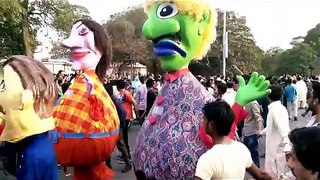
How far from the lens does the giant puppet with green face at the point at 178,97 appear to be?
3885 mm

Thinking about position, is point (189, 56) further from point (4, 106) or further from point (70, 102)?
point (4, 106)

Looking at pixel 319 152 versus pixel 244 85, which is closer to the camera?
pixel 319 152

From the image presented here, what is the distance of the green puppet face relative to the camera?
13.7 feet

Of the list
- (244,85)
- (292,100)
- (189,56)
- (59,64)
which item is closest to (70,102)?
(189,56)

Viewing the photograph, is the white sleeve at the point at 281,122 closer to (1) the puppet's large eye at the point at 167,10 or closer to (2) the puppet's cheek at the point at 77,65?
(1) the puppet's large eye at the point at 167,10

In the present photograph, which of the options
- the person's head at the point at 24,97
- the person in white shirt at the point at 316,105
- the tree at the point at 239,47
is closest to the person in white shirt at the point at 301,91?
the person in white shirt at the point at 316,105

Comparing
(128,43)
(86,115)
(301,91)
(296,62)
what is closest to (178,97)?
(86,115)

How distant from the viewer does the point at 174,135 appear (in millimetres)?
3945

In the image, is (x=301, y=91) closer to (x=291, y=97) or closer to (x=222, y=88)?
(x=291, y=97)

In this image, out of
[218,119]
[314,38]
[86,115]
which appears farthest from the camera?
[314,38]

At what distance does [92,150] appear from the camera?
14.5 feet

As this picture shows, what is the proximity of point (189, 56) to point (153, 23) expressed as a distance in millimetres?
403

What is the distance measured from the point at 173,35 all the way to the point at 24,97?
1365 mm

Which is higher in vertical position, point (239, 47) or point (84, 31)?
point (239, 47)
